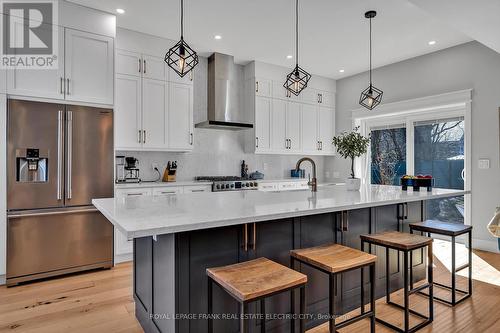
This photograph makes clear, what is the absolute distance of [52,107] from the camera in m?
3.08

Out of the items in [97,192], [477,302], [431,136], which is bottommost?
[477,302]

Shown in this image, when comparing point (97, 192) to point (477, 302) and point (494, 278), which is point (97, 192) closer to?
point (477, 302)

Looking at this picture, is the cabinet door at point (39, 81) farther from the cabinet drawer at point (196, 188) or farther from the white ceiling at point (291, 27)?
the cabinet drawer at point (196, 188)

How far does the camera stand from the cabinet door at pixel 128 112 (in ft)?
12.4

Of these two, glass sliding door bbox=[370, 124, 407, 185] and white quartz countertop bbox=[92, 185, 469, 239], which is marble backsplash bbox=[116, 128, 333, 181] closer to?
glass sliding door bbox=[370, 124, 407, 185]

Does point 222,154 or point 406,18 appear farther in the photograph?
point 222,154

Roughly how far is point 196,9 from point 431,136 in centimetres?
405

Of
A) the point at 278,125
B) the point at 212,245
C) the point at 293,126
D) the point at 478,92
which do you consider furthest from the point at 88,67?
the point at 478,92

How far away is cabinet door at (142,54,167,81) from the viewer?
3.98 m

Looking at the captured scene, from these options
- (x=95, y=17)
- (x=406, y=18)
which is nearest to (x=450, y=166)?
(x=406, y=18)

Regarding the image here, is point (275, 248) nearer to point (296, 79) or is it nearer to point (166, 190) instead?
point (296, 79)

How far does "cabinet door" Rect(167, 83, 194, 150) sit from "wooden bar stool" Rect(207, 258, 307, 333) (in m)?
2.94

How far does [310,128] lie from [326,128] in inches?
17.4

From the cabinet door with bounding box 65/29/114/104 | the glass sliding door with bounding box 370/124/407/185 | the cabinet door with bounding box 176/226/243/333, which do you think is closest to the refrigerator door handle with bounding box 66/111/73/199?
the cabinet door with bounding box 65/29/114/104
